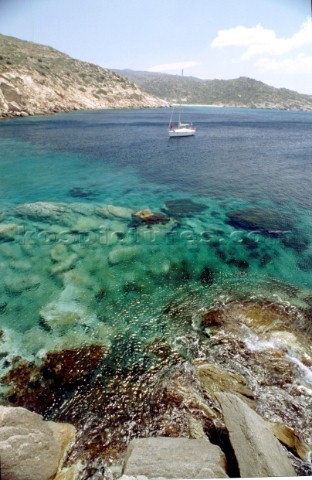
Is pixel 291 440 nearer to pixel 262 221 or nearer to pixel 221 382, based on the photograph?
pixel 221 382

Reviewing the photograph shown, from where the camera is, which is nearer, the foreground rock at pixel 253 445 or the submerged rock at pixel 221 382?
the foreground rock at pixel 253 445

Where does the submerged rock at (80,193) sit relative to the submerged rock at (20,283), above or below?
above

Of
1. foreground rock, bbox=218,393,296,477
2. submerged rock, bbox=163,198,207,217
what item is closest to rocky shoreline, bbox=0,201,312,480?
foreground rock, bbox=218,393,296,477

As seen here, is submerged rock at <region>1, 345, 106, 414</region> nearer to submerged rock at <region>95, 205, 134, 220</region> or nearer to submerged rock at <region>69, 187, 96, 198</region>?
submerged rock at <region>95, 205, 134, 220</region>

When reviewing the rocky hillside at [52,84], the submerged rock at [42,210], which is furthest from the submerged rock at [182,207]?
the rocky hillside at [52,84]

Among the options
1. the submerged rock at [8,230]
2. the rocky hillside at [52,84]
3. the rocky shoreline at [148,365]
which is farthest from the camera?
the rocky hillside at [52,84]

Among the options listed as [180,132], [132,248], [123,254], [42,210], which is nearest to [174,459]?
[123,254]

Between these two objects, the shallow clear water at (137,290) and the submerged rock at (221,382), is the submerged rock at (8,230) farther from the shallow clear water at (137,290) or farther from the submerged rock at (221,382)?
the submerged rock at (221,382)

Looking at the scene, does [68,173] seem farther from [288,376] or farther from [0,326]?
[288,376]
